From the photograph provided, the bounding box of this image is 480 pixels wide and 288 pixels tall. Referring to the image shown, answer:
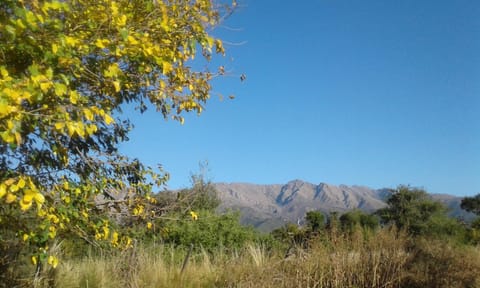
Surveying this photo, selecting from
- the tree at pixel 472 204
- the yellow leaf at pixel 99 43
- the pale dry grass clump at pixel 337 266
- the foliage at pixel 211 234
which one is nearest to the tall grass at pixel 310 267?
the pale dry grass clump at pixel 337 266

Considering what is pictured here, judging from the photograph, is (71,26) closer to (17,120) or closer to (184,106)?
(17,120)

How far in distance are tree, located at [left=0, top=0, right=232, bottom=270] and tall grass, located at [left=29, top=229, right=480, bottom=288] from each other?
2.70m

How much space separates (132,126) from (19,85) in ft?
9.43

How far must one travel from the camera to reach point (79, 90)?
4.17 meters

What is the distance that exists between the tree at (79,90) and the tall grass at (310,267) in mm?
2705

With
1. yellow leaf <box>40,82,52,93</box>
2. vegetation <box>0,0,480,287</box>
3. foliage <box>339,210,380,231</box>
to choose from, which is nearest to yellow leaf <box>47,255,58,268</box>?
vegetation <box>0,0,480,287</box>

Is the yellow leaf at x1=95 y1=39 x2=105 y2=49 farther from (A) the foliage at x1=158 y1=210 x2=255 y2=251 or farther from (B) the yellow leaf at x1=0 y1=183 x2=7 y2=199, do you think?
(A) the foliage at x1=158 y1=210 x2=255 y2=251

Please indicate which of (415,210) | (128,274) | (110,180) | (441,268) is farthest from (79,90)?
(415,210)

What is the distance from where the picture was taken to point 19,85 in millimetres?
2715

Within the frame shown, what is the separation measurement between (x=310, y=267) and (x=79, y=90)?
561 centimetres

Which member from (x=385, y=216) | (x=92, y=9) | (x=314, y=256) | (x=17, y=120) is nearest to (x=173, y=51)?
(x=92, y=9)

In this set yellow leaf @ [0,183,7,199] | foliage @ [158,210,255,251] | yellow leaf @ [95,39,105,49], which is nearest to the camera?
yellow leaf @ [0,183,7,199]

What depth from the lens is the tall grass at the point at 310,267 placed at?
7391mm

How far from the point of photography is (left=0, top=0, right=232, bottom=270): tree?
2777mm
